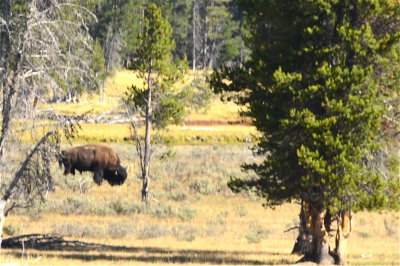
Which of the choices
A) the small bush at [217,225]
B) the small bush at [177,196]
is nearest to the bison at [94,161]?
the small bush at [177,196]

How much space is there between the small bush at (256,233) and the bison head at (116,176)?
10.4 metres

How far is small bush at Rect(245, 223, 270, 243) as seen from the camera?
2515cm

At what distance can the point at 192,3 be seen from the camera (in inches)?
4739

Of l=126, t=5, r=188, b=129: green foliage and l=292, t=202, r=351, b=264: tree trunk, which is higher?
l=126, t=5, r=188, b=129: green foliage

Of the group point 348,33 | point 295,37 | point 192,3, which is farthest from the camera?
point 192,3

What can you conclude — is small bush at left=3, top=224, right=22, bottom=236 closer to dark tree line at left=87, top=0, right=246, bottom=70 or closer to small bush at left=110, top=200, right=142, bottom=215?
small bush at left=110, top=200, right=142, bottom=215

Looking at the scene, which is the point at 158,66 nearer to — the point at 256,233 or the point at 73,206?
the point at 73,206

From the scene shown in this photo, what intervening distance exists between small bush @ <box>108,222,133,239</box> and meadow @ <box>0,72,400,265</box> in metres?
0.04

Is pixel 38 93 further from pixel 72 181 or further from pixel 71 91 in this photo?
pixel 72 181

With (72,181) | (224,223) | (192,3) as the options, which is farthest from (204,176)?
(192,3)

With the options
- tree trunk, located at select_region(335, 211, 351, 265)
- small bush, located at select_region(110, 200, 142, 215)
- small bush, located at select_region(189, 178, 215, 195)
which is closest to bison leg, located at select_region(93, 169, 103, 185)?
small bush, located at select_region(110, 200, 142, 215)

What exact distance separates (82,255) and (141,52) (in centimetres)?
1688

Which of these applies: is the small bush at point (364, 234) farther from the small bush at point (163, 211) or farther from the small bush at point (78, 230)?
the small bush at point (78, 230)

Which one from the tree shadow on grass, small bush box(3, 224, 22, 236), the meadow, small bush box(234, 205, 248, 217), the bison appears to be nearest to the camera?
the tree shadow on grass
